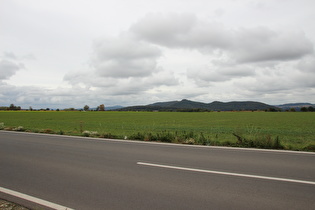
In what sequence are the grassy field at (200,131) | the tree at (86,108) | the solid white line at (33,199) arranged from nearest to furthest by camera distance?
1. the solid white line at (33,199)
2. the grassy field at (200,131)
3. the tree at (86,108)

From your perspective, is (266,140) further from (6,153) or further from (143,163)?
(6,153)

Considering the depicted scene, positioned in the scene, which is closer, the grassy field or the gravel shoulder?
the gravel shoulder

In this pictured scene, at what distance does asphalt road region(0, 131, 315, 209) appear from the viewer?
156 inches

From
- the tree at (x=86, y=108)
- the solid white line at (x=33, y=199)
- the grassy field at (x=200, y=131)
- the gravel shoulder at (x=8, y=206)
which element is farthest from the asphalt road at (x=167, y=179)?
the tree at (x=86, y=108)

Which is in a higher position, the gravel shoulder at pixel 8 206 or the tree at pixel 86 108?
the tree at pixel 86 108

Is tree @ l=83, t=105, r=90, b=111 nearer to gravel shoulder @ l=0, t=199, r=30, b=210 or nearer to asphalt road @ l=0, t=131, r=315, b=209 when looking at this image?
asphalt road @ l=0, t=131, r=315, b=209

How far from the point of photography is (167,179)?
16.9 feet

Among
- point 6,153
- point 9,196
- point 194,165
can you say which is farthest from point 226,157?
point 6,153

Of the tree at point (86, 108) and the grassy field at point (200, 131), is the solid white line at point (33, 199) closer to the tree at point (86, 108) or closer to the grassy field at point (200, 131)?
the grassy field at point (200, 131)

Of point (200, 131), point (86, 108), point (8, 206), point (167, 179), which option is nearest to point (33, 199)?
point (8, 206)

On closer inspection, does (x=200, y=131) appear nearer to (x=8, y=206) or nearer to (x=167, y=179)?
(x=167, y=179)

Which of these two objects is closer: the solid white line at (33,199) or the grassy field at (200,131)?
the solid white line at (33,199)

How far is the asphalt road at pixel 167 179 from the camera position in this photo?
396 cm

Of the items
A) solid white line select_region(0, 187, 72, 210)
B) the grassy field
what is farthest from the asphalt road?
the grassy field
